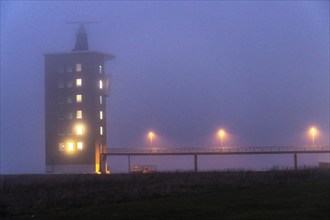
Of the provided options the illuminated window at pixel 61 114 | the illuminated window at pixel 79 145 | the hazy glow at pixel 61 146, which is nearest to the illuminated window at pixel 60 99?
the illuminated window at pixel 61 114

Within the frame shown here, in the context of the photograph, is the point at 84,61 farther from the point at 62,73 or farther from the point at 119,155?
the point at 119,155

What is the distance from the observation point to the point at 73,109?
260ft

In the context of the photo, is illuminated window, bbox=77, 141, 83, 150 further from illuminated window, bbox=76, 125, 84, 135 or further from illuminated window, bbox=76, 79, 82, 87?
illuminated window, bbox=76, 79, 82, 87

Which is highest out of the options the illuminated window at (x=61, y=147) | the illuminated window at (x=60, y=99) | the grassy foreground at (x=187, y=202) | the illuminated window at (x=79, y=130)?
the illuminated window at (x=60, y=99)

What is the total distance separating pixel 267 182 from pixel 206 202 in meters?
11.7

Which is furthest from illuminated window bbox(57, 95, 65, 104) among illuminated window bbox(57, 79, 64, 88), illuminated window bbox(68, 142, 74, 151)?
illuminated window bbox(68, 142, 74, 151)

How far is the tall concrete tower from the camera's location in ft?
258

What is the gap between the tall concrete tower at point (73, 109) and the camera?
78.6 m

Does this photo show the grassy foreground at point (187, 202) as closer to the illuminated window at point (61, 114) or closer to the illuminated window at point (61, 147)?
the illuminated window at point (61, 147)

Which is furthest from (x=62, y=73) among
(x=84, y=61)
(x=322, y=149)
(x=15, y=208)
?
(x=15, y=208)

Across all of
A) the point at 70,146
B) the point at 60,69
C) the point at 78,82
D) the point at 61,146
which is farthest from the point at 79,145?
the point at 60,69

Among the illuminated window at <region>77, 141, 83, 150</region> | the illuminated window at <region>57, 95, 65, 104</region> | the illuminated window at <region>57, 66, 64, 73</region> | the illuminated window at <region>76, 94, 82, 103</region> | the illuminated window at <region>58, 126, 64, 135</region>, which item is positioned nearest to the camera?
the illuminated window at <region>77, 141, 83, 150</region>

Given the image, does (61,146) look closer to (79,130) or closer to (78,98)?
→ (79,130)

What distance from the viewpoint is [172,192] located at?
103 feet
